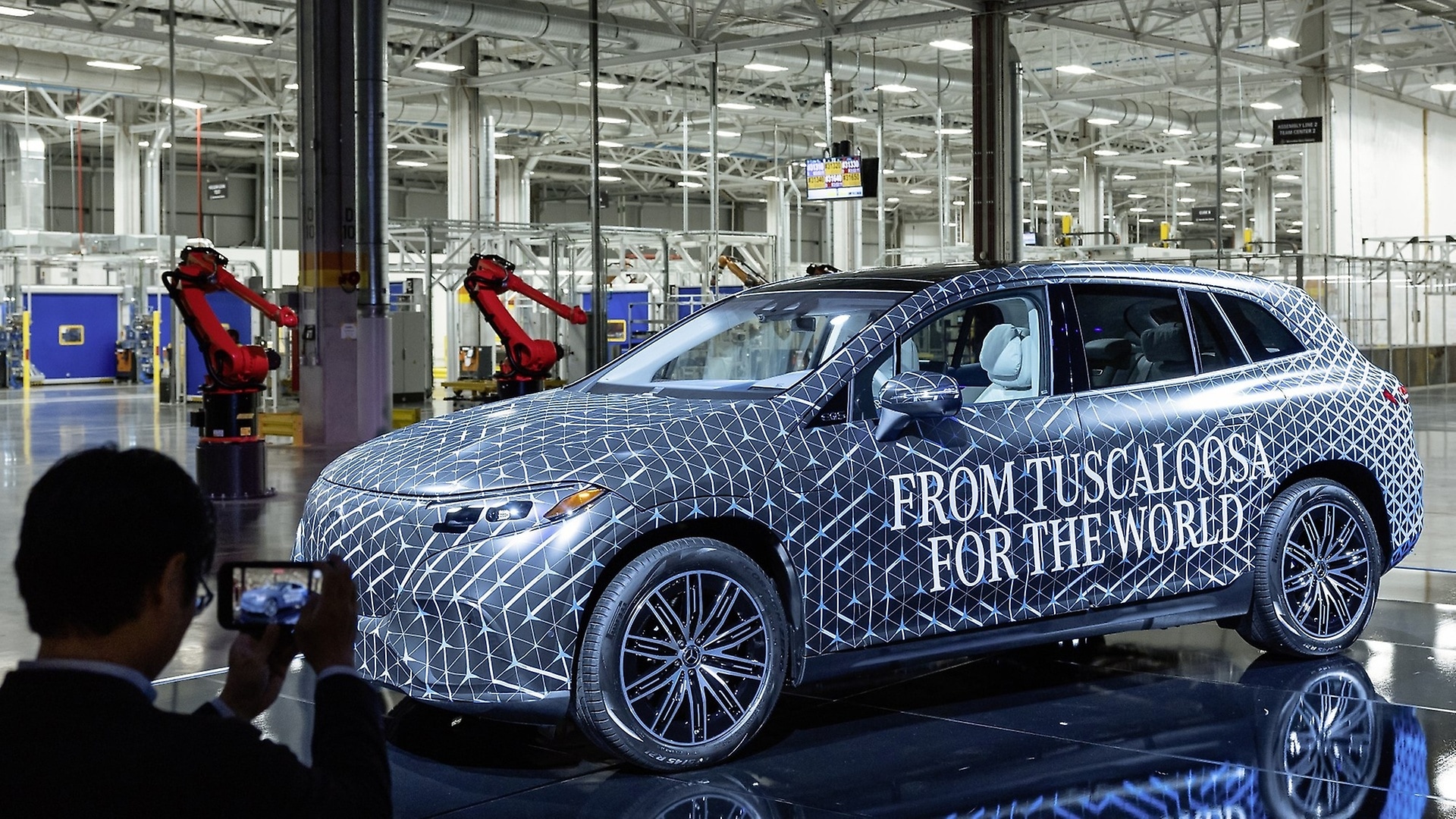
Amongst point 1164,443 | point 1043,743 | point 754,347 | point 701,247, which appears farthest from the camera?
point 701,247

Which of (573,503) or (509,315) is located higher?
(509,315)

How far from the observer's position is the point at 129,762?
1789 millimetres

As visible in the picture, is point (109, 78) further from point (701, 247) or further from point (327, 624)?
point (327, 624)

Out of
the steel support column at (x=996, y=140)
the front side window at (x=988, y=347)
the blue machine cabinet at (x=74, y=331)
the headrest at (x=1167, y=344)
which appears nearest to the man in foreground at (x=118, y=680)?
the front side window at (x=988, y=347)

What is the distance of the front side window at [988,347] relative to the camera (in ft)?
17.8

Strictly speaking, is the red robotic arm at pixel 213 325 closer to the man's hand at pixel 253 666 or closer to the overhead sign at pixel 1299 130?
the man's hand at pixel 253 666

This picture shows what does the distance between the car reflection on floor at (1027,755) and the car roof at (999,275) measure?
4.87ft

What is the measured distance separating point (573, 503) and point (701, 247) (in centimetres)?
2768

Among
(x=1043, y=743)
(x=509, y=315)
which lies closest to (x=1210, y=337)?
Result: (x=1043, y=743)

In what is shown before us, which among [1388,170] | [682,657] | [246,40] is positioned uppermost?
[246,40]

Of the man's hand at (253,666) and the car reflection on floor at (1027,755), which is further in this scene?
the car reflection on floor at (1027,755)

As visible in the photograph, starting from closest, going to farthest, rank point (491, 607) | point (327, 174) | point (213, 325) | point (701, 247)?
point (491, 607), point (213, 325), point (327, 174), point (701, 247)

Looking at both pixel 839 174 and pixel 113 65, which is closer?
pixel 839 174

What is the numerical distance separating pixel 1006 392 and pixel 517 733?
6.65ft
